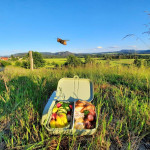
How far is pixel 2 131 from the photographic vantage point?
1.64m

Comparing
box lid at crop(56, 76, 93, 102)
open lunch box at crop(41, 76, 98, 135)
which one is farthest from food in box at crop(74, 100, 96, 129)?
box lid at crop(56, 76, 93, 102)

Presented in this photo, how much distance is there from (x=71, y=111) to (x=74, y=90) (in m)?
0.45

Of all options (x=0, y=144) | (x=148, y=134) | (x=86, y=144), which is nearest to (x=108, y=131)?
A: (x=86, y=144)

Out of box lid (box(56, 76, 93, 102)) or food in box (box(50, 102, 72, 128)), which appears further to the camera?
box lid (box(56, 76, 93, 102))

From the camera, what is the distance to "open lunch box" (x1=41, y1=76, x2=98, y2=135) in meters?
1.32

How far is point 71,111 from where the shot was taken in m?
1.70

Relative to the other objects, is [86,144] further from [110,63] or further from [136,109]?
[110,63]

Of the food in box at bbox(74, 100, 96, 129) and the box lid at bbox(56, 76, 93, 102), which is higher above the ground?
the box lid at bbox(56, 76, 93, 102)

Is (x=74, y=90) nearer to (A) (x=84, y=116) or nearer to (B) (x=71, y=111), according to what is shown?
(B) (x=71, y=111)

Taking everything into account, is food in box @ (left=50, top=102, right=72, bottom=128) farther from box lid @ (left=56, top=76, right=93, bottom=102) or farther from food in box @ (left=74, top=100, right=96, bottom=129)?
box lid @ (left=56, top=76, right=93, bottom=102)

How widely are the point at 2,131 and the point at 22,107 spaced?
1.47 feet

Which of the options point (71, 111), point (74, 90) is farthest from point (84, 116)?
point (74, 90)

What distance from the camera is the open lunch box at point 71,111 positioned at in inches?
52.0

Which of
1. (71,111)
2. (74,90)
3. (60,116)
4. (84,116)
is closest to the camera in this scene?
(60,116)
